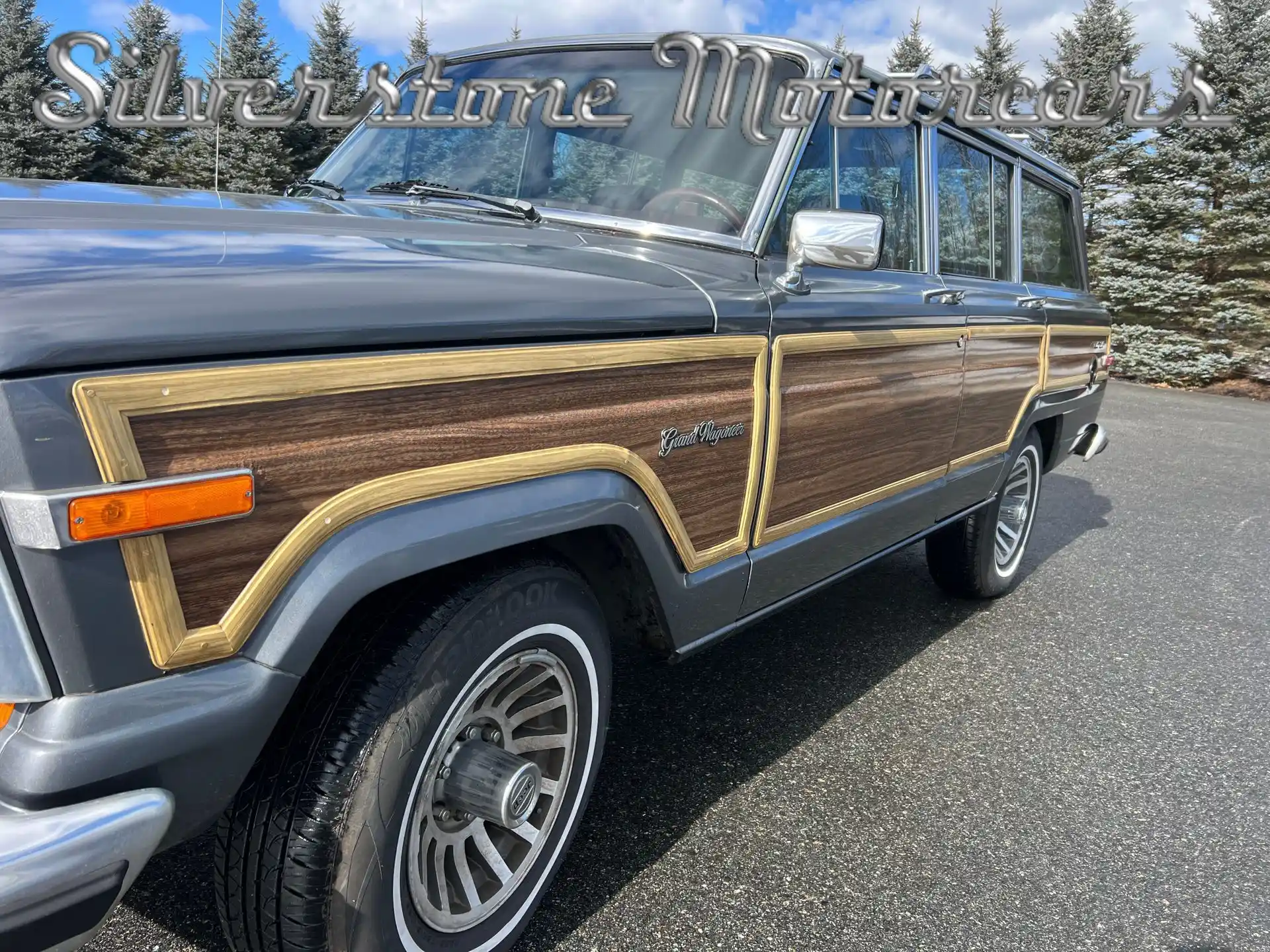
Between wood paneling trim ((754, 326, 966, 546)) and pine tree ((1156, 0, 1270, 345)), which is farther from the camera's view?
pine tree ((1156, 0, 1270, 345))

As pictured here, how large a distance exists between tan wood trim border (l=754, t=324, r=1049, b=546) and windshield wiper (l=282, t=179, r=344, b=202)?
4.65 ft

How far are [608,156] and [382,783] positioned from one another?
176 cm

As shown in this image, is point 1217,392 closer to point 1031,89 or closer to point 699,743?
point 1031,89

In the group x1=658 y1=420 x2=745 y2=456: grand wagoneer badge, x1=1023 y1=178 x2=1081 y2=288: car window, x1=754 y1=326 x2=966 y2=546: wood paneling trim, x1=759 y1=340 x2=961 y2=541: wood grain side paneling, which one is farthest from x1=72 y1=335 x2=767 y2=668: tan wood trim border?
x1=1023 y1=178 x2=1081 y2=288: car window

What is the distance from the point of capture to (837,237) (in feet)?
7.12

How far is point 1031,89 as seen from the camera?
4.84 meters

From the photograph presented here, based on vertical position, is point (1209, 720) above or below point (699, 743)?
below

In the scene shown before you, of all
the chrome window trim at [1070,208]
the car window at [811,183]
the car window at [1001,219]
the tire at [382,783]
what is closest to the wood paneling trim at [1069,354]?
the chrome window trim at [1070,208]

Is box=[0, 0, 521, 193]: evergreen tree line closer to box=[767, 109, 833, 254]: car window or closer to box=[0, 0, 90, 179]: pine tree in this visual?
box=[0, 0, 90, 179]: pine tree

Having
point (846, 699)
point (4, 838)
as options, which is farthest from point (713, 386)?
point (846, 699)

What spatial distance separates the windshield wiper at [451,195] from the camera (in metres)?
2.43

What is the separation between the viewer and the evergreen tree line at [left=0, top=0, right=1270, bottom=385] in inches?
617

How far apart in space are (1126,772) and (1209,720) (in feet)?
2.16

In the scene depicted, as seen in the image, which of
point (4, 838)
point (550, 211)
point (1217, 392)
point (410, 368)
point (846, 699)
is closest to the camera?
point (4, 838)
